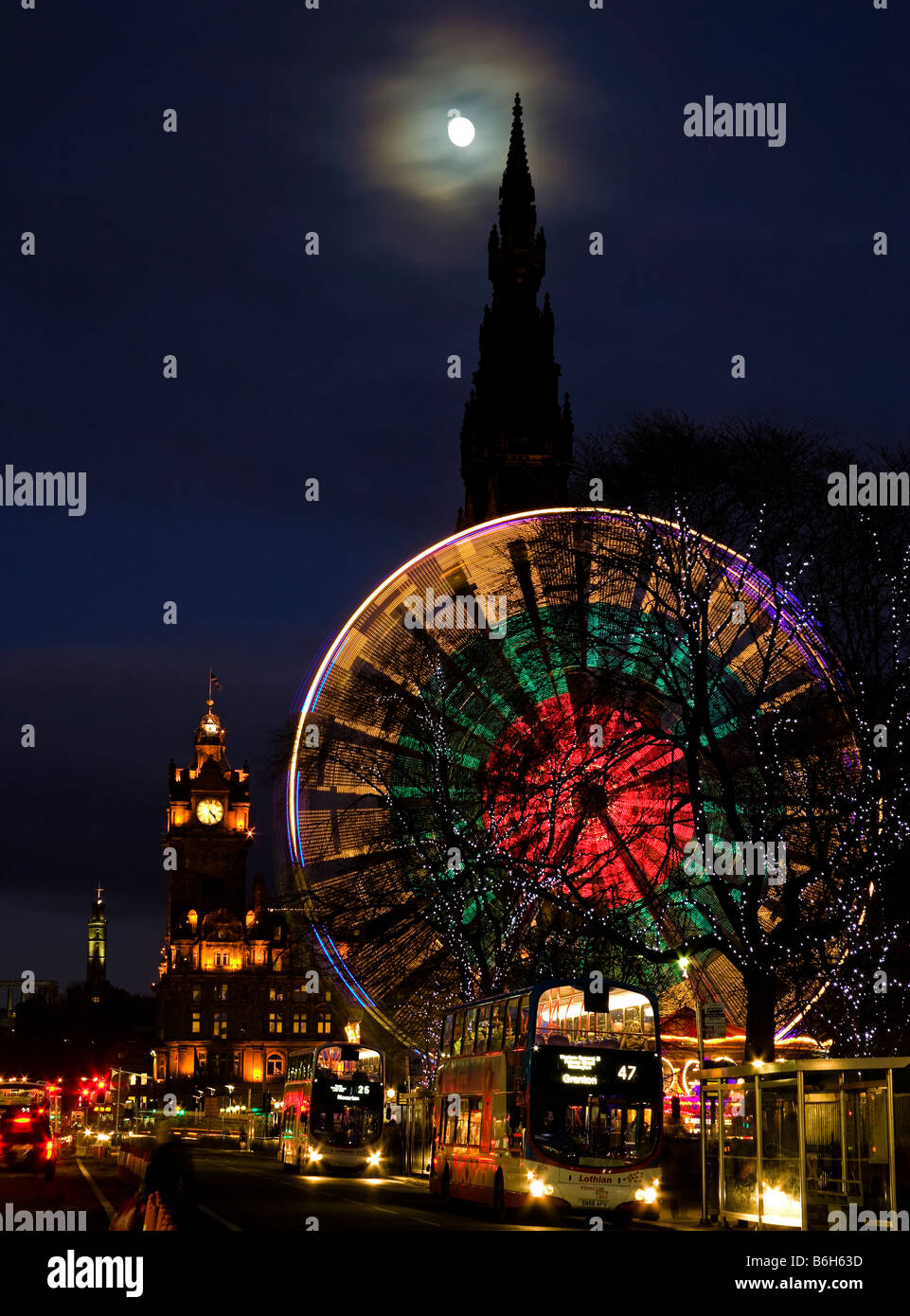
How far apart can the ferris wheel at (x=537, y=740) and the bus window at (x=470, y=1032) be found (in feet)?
9.99

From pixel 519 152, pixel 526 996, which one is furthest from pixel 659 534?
pixel 519 152

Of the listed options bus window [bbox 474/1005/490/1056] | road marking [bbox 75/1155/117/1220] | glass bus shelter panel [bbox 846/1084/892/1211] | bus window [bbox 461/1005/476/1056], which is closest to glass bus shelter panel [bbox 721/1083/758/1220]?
glass bus shelter panel [bbox 846/1084/892/1211]

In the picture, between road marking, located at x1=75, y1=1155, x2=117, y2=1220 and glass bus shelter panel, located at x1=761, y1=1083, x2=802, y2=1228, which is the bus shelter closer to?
glass bus shelter panel, located at x1=761, y1=1083, x2=802, y2=1228

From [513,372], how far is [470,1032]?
342ft

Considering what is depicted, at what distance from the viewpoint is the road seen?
97.7ft

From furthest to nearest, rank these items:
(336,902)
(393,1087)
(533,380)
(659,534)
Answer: (533,380) < (393,1087) < (336,902) < (659,534)

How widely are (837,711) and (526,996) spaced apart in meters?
11.5

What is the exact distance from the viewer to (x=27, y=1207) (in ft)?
100

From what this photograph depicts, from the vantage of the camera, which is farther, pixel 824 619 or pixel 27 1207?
pixel 824 619

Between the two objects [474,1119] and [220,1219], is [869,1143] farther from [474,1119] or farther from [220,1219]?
[474,1119]

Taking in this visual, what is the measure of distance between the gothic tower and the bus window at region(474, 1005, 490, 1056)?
9484cm

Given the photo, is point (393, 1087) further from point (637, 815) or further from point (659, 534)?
point (659, 534)

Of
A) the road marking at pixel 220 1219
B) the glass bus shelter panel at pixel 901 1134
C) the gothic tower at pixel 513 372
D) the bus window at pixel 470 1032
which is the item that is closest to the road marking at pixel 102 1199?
the road marking at pixel 220 1219

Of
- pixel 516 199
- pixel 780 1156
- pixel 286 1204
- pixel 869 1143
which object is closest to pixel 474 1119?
pixel 286 1204
